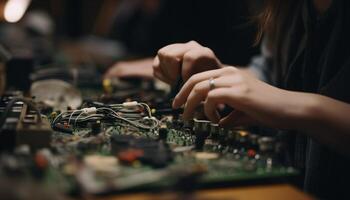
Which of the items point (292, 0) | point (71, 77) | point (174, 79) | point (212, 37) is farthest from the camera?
point (212, 37)

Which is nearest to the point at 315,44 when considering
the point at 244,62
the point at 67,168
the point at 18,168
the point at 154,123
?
the point at 154,123

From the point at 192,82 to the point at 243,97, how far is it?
198mm

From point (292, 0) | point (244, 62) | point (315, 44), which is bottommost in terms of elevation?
point (244, 62)

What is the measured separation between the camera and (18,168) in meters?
0.81

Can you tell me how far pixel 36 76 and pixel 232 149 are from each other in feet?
3.72

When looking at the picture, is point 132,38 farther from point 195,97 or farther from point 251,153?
point 251,153

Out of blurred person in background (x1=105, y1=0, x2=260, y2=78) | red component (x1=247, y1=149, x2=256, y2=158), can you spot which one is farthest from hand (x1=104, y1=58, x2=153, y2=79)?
red component (x1=247, y1=149, x2=256, y2=158)

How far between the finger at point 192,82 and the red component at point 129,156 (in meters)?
0.34

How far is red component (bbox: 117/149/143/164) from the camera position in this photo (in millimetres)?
942

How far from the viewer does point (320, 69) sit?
1.59 metres

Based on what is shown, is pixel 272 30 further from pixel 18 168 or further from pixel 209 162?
pixel 18 168

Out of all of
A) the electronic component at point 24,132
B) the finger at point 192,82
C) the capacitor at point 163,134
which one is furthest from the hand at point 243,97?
the electronic component at point 24,132

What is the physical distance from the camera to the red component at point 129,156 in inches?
37.1

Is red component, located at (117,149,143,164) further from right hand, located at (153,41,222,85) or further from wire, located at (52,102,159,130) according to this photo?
right hand, located at (153,41,222,85)
